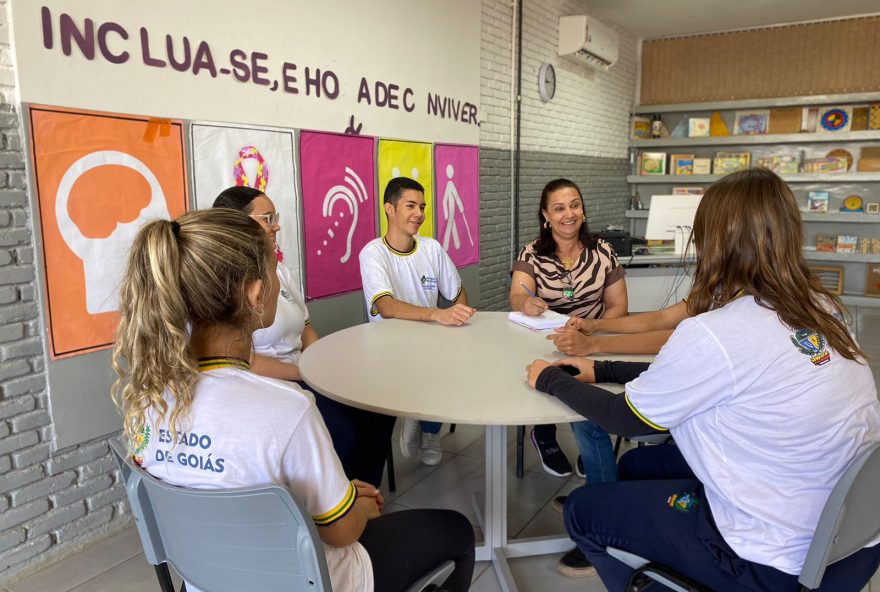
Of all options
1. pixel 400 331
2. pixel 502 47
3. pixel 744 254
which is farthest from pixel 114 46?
pixel 502 47

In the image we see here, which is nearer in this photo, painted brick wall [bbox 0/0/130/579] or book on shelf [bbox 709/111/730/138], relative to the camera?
painted brick wall [bbox 0/0/130/579]

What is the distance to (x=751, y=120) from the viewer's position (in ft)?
24.9

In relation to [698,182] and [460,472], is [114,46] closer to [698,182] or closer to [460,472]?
[460,472]

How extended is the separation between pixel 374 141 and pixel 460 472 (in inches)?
80.9

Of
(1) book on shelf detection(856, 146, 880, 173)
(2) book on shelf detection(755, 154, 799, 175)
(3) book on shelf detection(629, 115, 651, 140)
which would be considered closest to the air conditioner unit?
(3) book on shelf detection(629, 115, 651, 140)

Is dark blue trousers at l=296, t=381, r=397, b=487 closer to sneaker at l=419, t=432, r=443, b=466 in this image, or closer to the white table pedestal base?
the white table pedestal base

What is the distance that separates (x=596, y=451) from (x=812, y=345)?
1.01 m

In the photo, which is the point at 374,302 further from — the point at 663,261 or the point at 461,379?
the point at 663,261

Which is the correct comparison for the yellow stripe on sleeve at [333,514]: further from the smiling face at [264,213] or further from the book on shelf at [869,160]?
the book on shelf at [869,160]

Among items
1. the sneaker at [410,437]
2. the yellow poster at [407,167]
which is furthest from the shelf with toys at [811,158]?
the sneaker at [410,437]

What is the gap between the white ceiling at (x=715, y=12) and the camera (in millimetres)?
6430

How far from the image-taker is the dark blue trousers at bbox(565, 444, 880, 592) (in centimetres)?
127

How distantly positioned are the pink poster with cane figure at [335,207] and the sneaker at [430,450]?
1029 mm

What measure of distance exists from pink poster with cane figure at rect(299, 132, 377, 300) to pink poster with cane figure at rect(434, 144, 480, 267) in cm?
83
